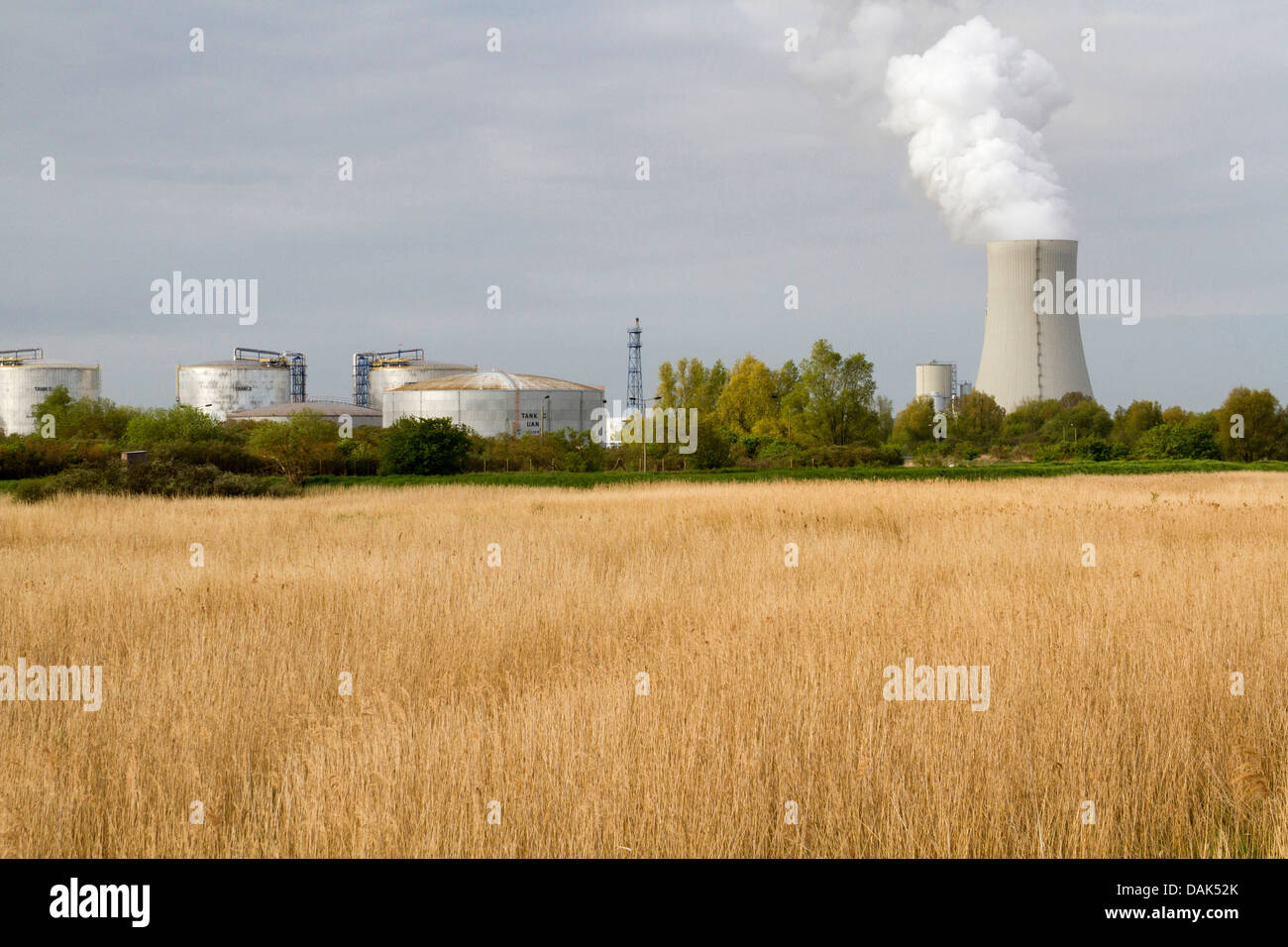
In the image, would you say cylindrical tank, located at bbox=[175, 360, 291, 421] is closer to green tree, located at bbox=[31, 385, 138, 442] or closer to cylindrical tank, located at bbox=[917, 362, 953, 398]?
green tree, located at bbox=[31, 385, 138, 442]

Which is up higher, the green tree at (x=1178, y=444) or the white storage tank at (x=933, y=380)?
the white storage tank at (x=933, y=380)

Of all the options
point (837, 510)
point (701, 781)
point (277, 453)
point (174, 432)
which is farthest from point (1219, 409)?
point (701, 781)

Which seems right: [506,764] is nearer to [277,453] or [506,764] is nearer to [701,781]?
[701,781]

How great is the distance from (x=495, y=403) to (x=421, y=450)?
30188 millimetres

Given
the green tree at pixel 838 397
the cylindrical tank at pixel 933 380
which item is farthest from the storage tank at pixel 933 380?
the green tree at pixel 838 397

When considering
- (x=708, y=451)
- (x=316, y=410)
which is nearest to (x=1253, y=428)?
(x=708, y=451)

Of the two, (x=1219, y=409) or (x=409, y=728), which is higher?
(x=1219, y=409)

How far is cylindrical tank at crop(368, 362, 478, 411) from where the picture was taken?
84.9 meters

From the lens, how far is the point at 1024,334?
5166 cm

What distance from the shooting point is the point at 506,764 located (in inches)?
199

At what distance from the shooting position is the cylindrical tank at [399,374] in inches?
3342

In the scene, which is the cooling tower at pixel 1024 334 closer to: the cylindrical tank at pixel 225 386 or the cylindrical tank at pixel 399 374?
the cylindrical tank at pixel 399 374

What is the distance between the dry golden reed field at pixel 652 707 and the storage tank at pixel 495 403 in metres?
54.3
